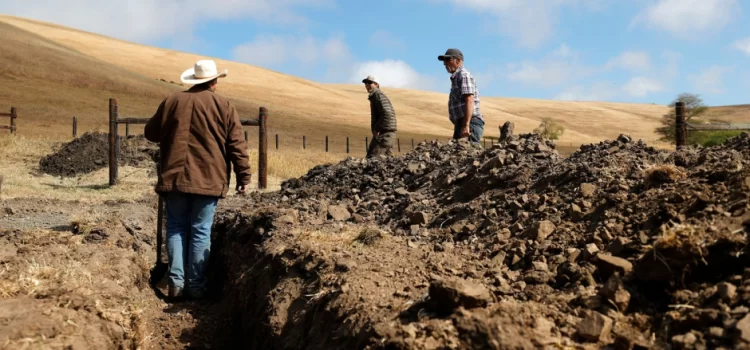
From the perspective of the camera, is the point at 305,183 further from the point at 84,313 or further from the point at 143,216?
the point at 84,313

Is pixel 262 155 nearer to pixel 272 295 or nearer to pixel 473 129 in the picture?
pixel 473 129

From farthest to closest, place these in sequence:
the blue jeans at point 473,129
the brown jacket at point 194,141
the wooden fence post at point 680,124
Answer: the wooden fence post at point 680,124, the blue jeans at point 473,129, the brown jacket at point 194,141

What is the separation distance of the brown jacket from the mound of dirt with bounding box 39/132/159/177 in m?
9.75

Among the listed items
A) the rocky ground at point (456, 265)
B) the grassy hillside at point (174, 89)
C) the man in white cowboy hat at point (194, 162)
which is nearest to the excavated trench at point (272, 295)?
the rocky ground at point (456, 265)

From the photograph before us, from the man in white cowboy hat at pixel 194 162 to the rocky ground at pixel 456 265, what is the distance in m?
0.40

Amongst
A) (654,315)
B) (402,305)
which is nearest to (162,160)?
(402,305)

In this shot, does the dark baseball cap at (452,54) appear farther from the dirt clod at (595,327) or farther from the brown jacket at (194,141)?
the dirt clod at (595,327)

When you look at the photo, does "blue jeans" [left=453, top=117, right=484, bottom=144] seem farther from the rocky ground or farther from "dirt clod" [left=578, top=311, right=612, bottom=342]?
"dirt clod" [left=578, top=311, right=612, bottom=342]

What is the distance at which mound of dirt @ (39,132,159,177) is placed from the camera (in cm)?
1559

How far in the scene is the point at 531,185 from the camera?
6035mm

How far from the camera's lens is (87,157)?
52.6 feet

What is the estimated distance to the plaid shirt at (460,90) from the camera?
8203mm

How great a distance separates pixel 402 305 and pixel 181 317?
2.76 metres

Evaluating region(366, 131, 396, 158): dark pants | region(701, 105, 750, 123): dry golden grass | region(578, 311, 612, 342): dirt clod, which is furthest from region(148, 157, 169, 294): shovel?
region(701, 105, 750, 123): dry golden grass
